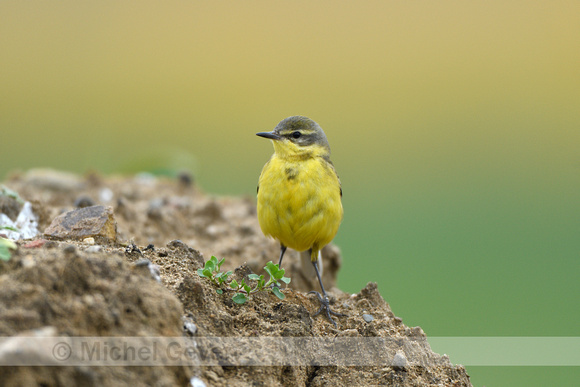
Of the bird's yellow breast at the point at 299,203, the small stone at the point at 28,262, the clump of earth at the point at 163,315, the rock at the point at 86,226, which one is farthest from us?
the bird's yellow breast at the point at 299,203

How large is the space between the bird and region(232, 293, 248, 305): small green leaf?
3.88 ft

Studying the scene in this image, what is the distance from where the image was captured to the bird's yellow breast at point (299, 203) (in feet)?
15.6

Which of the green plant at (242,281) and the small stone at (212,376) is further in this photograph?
the green plant at (242,281)

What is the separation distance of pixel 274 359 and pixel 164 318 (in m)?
0.69

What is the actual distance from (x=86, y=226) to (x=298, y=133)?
6.60 feet

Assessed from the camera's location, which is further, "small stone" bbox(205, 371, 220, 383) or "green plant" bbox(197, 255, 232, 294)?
"green plant" bbox(197, 255, 232, 294)

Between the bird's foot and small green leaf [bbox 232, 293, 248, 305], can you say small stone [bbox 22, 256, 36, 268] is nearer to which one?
small green leaf [bbox 232, 293, 248, 305]

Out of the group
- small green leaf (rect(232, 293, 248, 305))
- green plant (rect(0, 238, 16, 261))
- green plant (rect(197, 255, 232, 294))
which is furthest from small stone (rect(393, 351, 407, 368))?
green plant (rect(0, 238, 16, 261))

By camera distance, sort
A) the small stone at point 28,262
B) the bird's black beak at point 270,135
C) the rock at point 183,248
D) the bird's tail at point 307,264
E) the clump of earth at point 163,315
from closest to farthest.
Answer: the clump of earth at point 163,315, the small stone at point 28,262, the rock at point 183,248, the bird's black beak at point 270,135, the bird's tail at point 307,264

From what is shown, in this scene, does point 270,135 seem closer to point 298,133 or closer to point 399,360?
point 298,133

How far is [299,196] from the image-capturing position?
4738 millimetres

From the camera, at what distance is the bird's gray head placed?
523 cm

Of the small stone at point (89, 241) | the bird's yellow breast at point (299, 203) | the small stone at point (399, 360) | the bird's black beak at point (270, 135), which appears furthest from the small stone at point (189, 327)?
the bird's black beak at point (270, 135)

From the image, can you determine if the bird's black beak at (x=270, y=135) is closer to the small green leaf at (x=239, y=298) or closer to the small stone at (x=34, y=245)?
the small green leaf at (x=239, y=298)
